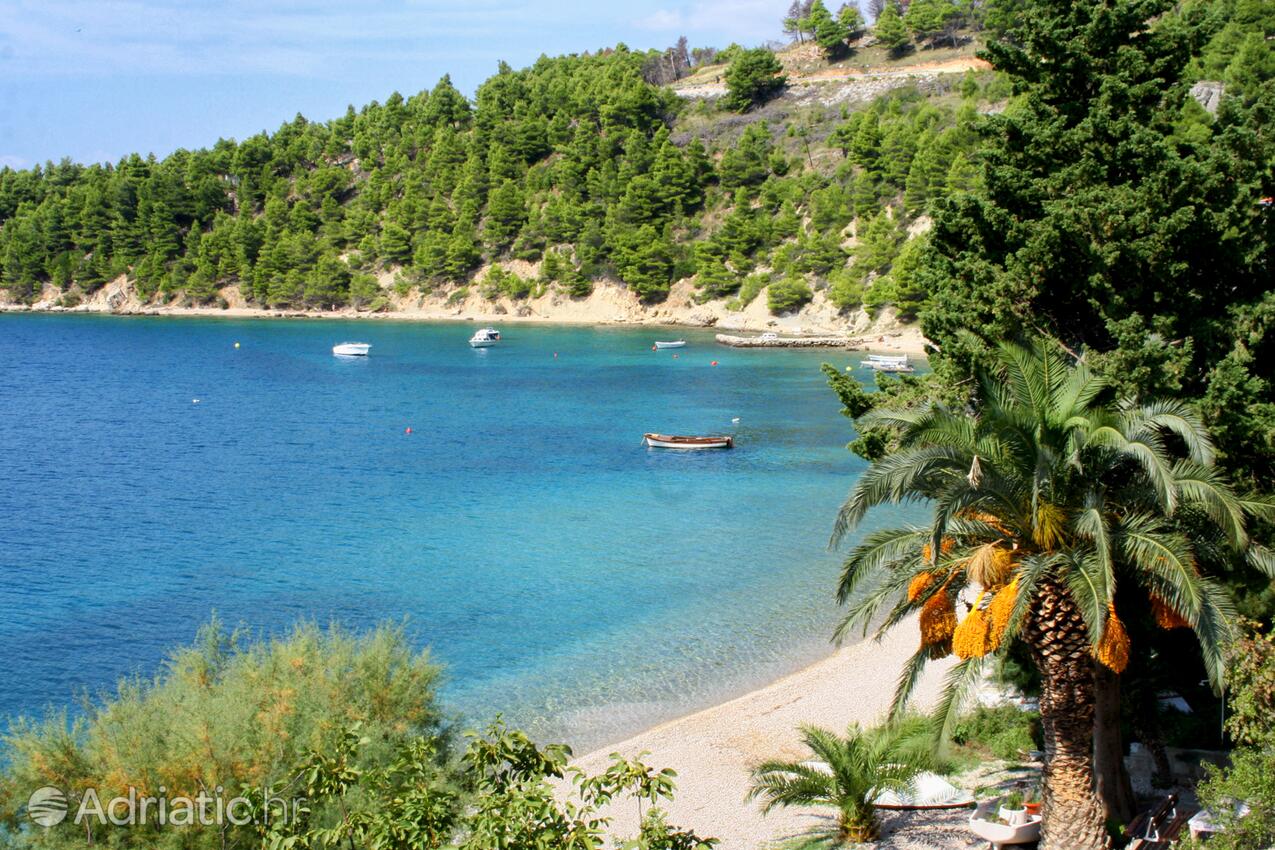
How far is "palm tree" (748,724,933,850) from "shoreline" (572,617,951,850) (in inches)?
29.3

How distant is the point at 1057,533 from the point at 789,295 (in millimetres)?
83564

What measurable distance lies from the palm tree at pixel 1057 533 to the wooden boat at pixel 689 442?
34.8 meters

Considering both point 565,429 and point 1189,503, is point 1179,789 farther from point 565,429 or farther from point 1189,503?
point 565,429

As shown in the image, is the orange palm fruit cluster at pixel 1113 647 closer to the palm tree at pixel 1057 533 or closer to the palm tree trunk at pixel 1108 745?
the palm tree at pixel 1057 533

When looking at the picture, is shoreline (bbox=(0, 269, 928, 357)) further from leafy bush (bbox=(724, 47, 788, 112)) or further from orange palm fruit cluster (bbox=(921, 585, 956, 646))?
orange palm fruit cluster (bbox=(921, 585, 956, 646))

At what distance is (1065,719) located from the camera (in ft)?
36.1

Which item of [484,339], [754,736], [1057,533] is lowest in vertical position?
[754,736]

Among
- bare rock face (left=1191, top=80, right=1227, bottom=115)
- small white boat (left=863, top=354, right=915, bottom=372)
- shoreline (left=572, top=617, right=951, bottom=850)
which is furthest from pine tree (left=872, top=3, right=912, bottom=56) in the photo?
shoreline (left=572, top=617, right=951, bottom=850)

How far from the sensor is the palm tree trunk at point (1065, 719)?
1069 cm

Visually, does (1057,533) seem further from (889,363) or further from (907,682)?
(889,363)

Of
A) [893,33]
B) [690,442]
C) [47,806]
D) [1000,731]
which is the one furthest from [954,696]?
[893,33]

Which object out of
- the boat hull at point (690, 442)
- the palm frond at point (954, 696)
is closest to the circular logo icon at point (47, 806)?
the palm frond at point (954, 696)

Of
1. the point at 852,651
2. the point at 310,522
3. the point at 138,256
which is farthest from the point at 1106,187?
the point at 138,256

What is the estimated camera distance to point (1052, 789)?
1127cm
